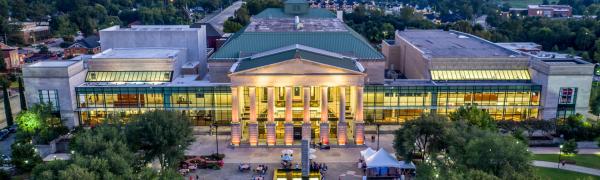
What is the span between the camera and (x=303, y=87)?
79.9m

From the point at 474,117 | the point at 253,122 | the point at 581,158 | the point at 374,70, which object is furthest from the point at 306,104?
the point at 581,158

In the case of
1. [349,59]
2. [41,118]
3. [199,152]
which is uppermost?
[349,59]

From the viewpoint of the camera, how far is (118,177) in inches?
1969

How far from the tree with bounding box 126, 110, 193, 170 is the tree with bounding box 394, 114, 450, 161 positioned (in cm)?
2965

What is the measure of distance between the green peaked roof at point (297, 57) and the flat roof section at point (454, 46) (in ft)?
65.9

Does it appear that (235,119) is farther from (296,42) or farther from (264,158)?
(296,42)

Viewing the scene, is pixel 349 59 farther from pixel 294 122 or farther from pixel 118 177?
pixel 118 177

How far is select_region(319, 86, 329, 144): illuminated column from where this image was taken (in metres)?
80.1

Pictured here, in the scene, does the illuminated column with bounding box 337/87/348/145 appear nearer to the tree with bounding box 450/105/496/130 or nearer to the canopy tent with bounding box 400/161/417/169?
the canopy tent with bounding box 400/161/417/169

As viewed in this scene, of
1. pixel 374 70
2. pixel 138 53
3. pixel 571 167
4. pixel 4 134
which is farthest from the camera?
pixel 138 53

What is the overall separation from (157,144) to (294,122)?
2589 cm

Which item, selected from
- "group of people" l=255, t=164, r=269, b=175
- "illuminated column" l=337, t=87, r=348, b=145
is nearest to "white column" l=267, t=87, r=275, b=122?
"illuminated column" l=337, t=87, r=348, b=145

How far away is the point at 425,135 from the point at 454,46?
147 feet

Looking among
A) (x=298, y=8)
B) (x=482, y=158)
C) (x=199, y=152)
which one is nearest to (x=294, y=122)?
(x=199, y=152)
